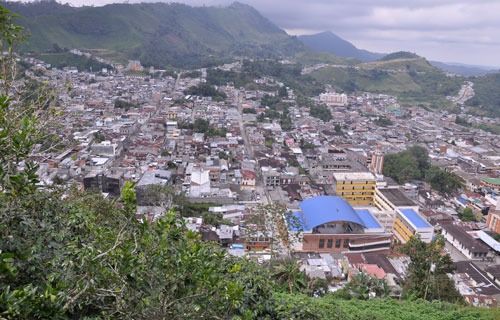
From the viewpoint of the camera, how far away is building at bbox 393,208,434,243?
16.2 meters

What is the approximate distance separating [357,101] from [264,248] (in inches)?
1815

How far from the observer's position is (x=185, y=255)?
8.41 ft

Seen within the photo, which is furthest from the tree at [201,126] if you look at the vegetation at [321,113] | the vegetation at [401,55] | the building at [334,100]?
the vegetation at [401,55]

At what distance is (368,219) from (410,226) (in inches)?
67.9

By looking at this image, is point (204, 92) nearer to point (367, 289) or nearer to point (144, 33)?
point (144, 33)

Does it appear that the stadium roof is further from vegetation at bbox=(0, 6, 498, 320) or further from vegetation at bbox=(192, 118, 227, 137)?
vegetation at bbox=(192, 118, 227, 137)

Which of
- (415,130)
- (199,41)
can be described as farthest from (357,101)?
(199,41)

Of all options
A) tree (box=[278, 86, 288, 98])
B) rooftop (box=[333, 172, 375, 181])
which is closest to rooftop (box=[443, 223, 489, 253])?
rooftop (box=[333, 172, 375, 181])

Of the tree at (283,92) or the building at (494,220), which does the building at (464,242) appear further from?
the tree at (283,92)

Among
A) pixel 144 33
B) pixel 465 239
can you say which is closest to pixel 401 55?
pixel 144 33

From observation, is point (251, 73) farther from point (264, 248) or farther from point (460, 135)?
point (264, 248)

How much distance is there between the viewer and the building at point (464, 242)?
644 inches

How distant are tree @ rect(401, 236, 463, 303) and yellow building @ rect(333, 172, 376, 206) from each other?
Result: 10044 mm

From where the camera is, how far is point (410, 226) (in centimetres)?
1658
